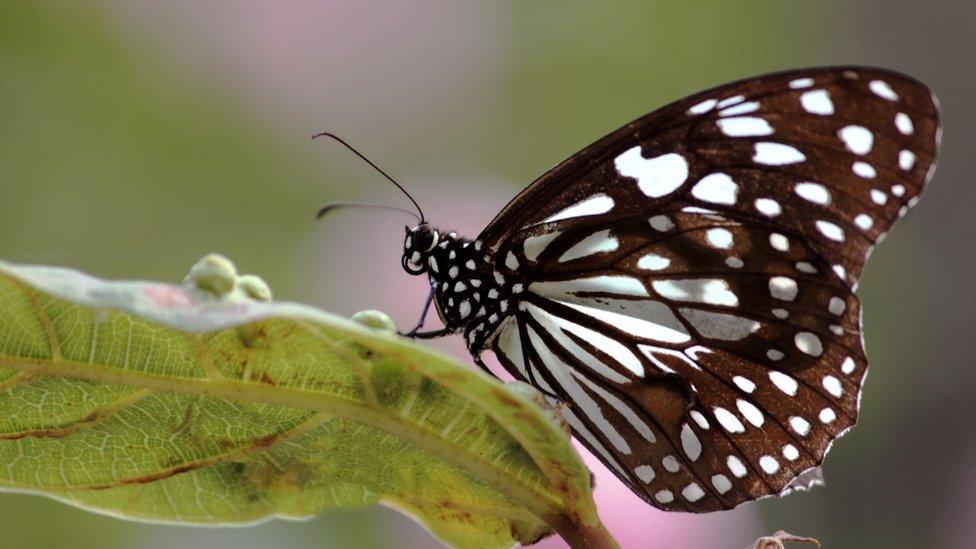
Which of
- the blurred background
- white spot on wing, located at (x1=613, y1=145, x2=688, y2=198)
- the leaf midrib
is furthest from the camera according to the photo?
the blurred background

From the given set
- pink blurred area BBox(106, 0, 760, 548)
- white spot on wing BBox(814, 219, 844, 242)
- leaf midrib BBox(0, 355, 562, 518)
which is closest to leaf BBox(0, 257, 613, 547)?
leaf midrib BBox(0, 355, 562, 518)

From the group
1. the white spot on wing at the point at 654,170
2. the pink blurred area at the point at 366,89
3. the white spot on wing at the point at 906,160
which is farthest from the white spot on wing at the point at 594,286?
the pink blurred area at the point at 366,89

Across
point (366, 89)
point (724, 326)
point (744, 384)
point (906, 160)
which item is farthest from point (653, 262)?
point (366, 89)

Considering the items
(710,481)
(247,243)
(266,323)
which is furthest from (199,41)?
(266,323)

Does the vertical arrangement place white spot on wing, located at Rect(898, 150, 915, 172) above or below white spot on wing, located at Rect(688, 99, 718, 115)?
below

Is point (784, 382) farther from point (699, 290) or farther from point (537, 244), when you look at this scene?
point (537, 244)

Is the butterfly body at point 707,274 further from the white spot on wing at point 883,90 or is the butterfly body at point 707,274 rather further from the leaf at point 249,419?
the leaf at point 249,419

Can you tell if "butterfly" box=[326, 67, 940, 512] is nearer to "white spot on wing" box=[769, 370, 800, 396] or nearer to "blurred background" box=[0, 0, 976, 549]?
"white spot on wing" box=[769, 370, 800, 396]
